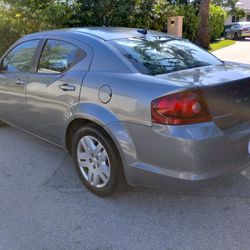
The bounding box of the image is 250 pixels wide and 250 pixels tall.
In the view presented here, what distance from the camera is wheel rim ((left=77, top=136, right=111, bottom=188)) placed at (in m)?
3.28

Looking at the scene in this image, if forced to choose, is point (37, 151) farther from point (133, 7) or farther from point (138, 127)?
point (133, 7)

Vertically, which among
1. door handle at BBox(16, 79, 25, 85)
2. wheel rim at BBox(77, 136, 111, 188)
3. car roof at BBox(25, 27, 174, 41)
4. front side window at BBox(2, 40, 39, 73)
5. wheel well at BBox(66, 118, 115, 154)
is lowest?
wheel rim at BBox(77, 136, 111, 188)

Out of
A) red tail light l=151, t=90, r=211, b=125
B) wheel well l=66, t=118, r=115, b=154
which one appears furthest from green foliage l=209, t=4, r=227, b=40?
red tail light l=151, t=90, r=211, b=125

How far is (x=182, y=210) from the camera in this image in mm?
3188

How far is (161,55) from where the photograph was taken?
3482 mm

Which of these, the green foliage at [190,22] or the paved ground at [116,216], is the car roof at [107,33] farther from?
the green foliage at [190,22]

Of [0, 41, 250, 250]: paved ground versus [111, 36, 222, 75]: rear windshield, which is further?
[111, 36, 222, 75]: rear windshield

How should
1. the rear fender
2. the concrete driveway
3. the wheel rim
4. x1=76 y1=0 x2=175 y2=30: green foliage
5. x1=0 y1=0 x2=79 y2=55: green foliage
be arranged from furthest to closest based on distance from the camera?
1. x1=76 y1=0 x2=175 y2=30: green foliage
2. x1=0 y1=0 x2=79 y2=55: green foliage
3. the wheel rim
4. the rear fender
5. the concrete driveway

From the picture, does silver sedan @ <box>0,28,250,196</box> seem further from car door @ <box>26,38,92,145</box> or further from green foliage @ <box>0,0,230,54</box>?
green foliage @ <box>0,0,230,54</box>

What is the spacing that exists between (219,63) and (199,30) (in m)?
14.8

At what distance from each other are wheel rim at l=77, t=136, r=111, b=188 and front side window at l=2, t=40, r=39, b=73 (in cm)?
141

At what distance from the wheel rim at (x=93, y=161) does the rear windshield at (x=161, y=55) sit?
33.1 inches

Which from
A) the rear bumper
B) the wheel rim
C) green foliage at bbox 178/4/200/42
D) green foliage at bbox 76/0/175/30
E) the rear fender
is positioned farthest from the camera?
green foliage at bbox 178/4/200/42

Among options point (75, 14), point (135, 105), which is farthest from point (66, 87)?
point (75, 14)
